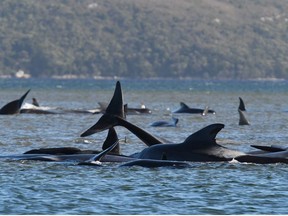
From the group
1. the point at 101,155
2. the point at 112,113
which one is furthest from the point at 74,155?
the point at 112,113

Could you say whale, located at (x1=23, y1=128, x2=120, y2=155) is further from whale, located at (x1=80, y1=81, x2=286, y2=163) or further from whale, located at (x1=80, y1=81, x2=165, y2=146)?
whale, located at (x1=80, y1=81, x2=286, y2=163)

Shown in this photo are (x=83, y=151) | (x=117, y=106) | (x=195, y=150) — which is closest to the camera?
(x=195, y=150)

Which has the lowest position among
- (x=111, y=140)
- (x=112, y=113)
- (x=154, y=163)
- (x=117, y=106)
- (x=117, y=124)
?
(x=154, y=163)

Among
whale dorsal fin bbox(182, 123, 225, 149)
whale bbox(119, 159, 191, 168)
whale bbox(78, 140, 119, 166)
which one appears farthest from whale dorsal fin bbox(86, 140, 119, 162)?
whale dorsal fin bbox(182, 123, 225, 149)

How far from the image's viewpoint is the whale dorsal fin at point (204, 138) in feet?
93.5

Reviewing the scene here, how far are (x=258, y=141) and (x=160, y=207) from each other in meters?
18.5

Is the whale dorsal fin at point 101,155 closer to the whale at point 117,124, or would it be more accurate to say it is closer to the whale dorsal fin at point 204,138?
the whale at point 117,124

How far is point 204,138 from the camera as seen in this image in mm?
28984

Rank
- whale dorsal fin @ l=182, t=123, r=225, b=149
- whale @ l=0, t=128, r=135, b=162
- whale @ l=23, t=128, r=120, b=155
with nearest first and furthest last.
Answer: whale dorsal fin @ l=182, t=123, r=225, b=149 < whale @ l=0, t=128, r=135, b=162 < whale @ l=23, t=128, r=120, b=155

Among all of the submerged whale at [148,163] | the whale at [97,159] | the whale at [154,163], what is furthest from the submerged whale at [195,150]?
the whale at [97,159]

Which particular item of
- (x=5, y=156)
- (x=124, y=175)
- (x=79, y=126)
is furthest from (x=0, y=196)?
(x=79, y=126)

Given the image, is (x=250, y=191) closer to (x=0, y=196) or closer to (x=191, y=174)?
Result: (x=191, y=174)

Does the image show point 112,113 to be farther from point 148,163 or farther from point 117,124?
point 148,163

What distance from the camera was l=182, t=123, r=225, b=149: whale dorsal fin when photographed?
28497 millimetres
